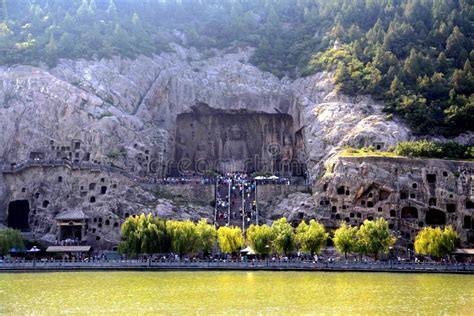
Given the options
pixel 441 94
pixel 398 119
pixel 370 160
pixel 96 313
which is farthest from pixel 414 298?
pixel 441 94

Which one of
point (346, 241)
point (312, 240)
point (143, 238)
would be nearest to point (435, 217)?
point (346, 241)

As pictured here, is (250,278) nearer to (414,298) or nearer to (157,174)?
(414,298)

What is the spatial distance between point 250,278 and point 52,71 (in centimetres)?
4849

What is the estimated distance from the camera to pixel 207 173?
305ft

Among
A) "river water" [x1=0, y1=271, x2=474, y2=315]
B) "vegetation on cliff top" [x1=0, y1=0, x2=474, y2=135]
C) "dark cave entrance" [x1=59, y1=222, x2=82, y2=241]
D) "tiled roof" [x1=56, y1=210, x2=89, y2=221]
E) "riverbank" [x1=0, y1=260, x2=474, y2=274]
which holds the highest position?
"vegetation on cliff top" [x1=0, y1=0, x2=474, y2=135]

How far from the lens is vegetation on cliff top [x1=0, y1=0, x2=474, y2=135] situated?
87.3 meters

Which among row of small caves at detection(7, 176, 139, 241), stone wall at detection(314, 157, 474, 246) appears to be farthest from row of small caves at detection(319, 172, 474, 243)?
row of small caves at detection(7, 176, 139, 241)

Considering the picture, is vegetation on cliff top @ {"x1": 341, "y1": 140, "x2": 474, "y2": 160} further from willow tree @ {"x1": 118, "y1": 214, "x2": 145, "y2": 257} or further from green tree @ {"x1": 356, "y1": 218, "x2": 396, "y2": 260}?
willow tree @ {"x1": 118, "y1": 214, "x2": 145, "y2": 257}

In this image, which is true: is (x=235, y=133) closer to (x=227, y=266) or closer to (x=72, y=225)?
(x=72, y=225)

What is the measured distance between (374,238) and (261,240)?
10.8m

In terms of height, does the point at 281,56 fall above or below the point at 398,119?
above

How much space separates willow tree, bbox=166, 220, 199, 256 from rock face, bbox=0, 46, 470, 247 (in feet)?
30.3

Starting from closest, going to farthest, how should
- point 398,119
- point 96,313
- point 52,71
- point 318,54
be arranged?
point 96,313
point 398,119
point 52,71
point 318,54

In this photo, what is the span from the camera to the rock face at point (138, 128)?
7762 centimetres
